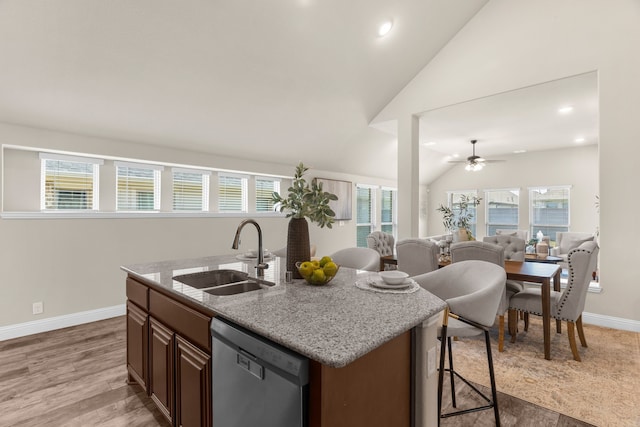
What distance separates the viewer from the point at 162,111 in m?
3.52

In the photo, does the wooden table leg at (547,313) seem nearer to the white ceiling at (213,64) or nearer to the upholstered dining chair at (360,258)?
the upholstered dining chair at (360,258)

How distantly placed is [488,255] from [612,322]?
191cm

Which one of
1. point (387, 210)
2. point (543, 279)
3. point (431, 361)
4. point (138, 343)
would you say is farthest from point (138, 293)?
point (387, 210)

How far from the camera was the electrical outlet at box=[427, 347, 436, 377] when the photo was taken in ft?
4.38

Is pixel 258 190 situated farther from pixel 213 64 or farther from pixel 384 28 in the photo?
pixel 384 28

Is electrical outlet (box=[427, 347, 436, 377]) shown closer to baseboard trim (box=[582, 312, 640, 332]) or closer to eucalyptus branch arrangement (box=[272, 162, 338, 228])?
eucalyptus branch arrangement (box=[272, 162, 338, 228])

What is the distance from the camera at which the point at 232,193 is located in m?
5.11

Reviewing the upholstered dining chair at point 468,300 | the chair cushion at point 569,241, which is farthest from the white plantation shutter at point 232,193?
the chair cushion at point 569,241

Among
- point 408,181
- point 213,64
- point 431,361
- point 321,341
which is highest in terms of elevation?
point 213,64

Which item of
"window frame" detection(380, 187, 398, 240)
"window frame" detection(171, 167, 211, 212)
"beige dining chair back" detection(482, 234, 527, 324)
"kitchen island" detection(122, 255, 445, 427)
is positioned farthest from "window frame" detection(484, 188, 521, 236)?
"kitchen island" detection(122, 255, 445, 427)

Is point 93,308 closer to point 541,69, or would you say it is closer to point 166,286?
point 166,286

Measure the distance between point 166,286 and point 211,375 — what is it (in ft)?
1.86

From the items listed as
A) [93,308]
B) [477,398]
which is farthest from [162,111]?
[477,398]

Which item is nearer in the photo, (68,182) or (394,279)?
(394,279)
